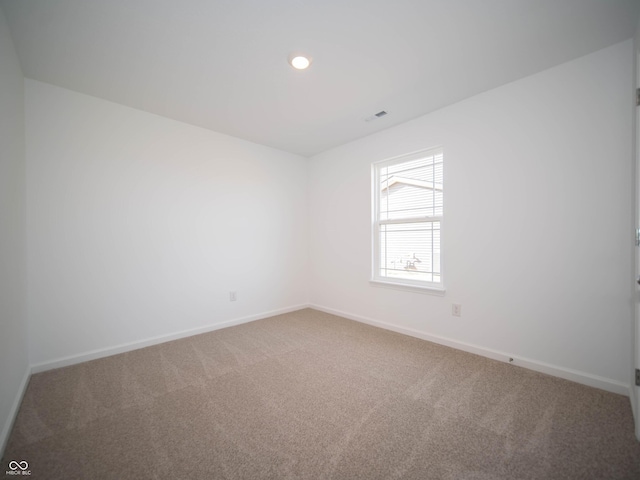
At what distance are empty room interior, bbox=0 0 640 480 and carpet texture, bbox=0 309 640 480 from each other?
0.02m

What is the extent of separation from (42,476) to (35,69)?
2890 millimetres

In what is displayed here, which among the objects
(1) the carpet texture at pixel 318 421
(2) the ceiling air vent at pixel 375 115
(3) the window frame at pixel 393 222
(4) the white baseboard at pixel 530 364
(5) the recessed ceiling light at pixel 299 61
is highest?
(2) the ceiling air vent at pixel 375 115

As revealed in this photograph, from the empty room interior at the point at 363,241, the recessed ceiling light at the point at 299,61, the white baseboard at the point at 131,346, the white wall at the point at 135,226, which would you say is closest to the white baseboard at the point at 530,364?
the empty room interior at the point at 363,241

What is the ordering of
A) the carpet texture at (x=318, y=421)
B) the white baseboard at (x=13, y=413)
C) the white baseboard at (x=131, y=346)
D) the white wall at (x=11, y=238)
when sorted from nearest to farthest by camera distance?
the carpet texture at (x=318, y=421) → the white baseboard at (x=13, y=413) → the white wall at (x=11, y=238) → the white baseboard at (x=131, y=346)

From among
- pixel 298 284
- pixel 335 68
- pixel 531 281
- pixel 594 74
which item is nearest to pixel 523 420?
pixel 531 281

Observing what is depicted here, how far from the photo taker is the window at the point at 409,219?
3014mm

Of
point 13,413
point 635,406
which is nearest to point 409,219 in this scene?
point 635,406

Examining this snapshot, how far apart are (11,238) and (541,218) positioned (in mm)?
4033

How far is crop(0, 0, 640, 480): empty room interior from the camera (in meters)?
1.56

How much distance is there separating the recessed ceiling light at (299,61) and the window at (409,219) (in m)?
1.67

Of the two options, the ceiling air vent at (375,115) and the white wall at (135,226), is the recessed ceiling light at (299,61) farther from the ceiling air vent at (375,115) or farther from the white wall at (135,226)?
the white wall at (135,226)

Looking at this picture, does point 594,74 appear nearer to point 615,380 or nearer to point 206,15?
point 615,380

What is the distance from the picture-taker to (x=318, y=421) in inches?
66.1

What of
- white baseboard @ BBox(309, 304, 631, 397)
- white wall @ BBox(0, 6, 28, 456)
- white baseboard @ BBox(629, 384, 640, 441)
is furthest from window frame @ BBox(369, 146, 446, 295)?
white wall @ BBox(0, 6, 28, 456)
